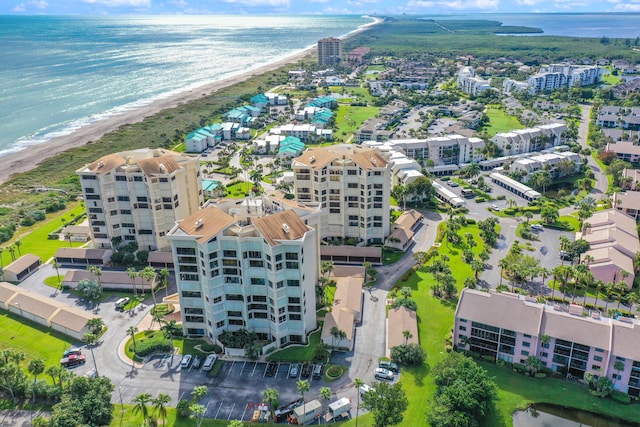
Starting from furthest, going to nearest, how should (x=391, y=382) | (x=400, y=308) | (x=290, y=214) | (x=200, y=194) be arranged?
(x=200, y=194), (x=400, y=308), (x=290, y=214), (x=391, y=382)

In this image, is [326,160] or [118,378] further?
[326,160]

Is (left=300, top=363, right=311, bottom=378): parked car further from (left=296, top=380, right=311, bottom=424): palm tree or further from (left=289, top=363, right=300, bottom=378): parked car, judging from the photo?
(left=296, top=380, right=311, bottom=424): palm tree

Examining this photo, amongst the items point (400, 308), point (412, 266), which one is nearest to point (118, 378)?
point (400, 308)

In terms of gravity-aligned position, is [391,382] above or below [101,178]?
below

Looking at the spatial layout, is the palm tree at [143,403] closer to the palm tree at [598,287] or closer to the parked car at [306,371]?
the parked car at [306,371]

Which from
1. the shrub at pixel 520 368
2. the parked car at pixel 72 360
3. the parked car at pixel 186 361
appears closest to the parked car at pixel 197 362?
the parked car at pixel 186 361

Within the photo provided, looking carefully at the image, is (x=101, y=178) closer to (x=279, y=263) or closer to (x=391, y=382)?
(x=279, y=263)
